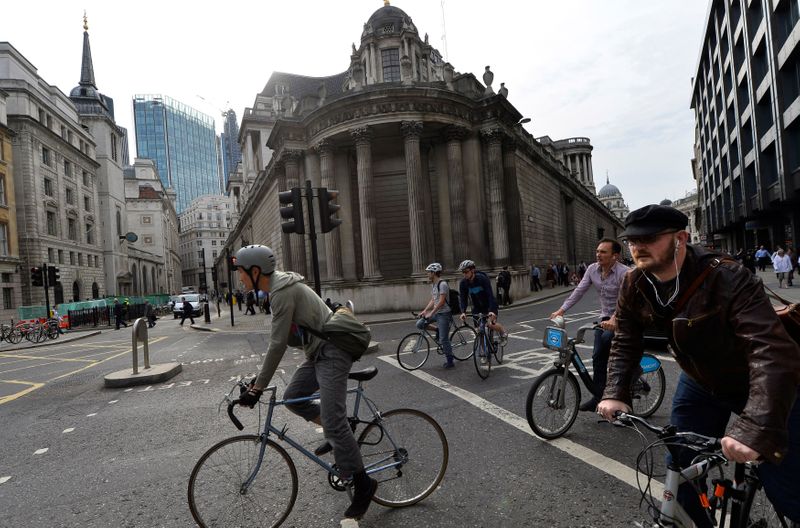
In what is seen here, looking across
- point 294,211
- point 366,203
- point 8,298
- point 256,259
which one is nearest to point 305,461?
point 256,259

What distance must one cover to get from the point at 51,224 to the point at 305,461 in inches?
1878

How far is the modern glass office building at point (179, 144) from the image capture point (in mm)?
148250

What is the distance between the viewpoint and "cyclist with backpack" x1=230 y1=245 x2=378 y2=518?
9.39 feet

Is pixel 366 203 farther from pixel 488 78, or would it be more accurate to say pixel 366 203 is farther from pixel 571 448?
pixel 571 448

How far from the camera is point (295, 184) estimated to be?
75.4 ft

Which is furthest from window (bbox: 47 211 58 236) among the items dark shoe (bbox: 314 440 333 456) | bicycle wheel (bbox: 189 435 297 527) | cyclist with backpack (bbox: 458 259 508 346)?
dark shoe (bbox: 314 440 333 456)

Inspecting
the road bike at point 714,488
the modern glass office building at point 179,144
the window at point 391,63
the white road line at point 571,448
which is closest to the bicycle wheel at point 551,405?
the white road line at point 571,448

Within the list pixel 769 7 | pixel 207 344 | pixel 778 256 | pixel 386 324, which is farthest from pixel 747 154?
pixel 207 344

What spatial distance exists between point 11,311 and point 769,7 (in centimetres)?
5271

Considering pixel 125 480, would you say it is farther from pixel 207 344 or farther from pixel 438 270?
pixel 207 344

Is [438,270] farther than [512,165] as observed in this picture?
No

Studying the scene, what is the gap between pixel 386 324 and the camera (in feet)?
52.3

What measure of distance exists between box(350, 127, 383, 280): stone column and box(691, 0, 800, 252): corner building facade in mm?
18813

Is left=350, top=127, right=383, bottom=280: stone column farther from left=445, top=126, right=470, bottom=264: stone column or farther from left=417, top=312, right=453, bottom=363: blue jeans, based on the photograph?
left=417, top=312, right=453, bottom=363: blue jeans
